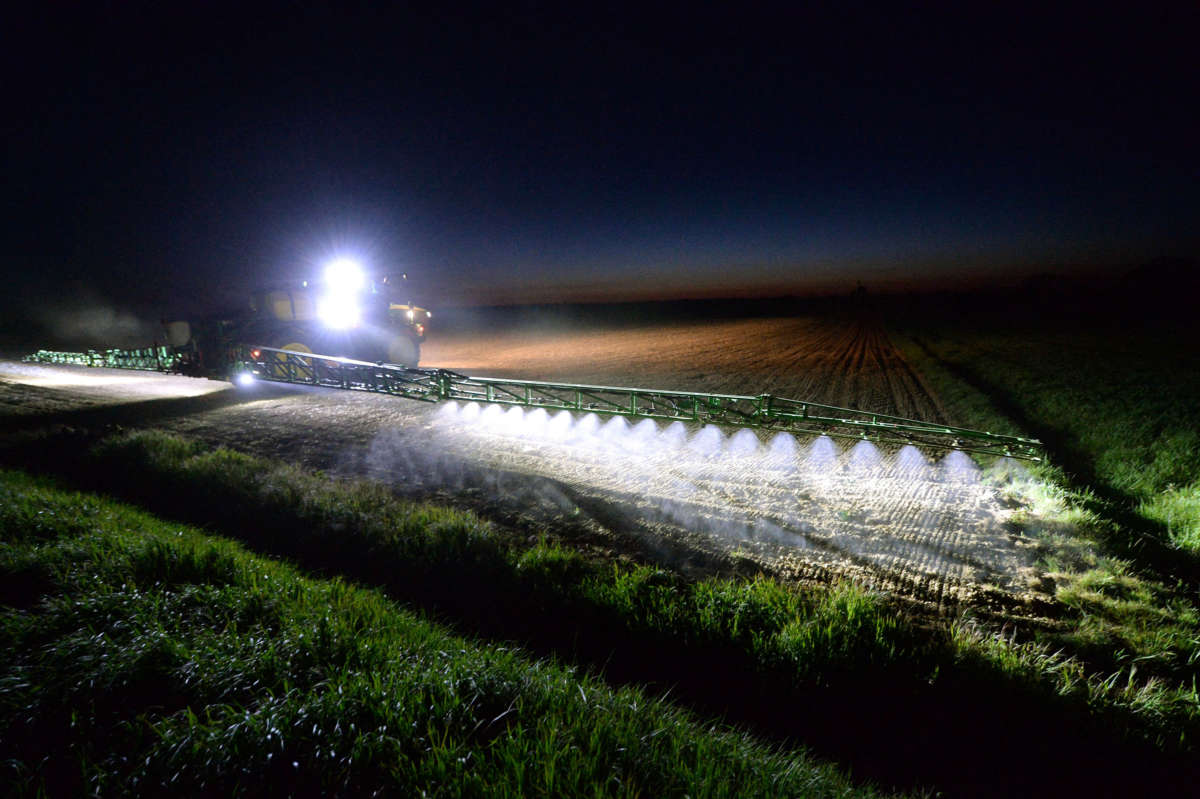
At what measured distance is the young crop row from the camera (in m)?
3.13

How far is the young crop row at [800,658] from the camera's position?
123 inches

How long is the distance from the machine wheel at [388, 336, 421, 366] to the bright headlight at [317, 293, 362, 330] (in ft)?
7.71

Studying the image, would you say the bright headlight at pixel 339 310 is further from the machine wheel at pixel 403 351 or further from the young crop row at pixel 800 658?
the young crop row at pixel 800 658

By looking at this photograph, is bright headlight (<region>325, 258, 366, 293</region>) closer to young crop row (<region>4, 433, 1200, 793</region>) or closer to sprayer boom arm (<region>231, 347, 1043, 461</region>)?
sprayer boom arm (<region>231, 347, 1043, 461</region>)

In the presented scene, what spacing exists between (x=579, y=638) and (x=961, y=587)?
404cm

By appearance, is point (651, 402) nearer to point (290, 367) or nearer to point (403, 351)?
point (290, 367)

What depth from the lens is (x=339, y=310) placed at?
17.6 metres

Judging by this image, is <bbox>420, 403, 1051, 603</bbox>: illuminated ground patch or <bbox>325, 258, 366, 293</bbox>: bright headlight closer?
<bbox>420, 403, 1051, 603</bbox>: illuminated ground patch

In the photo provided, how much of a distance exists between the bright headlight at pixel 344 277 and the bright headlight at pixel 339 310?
28cm

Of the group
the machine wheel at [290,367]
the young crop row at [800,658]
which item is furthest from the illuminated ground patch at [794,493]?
the machine wheel at [290,367]

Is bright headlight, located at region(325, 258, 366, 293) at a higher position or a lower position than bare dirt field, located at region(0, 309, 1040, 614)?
higher

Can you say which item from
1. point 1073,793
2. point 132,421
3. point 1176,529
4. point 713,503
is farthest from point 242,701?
point 132,421

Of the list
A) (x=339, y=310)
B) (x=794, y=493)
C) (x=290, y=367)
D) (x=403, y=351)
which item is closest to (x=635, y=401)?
(x=794, y=493)

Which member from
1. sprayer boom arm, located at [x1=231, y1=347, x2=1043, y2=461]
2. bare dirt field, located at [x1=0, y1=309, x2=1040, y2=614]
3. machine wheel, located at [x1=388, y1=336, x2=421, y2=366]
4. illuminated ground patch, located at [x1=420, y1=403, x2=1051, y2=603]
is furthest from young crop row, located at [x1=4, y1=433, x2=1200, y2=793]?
machine wheel, located at [x1=388, y1=336, x2=421, y2=366]
